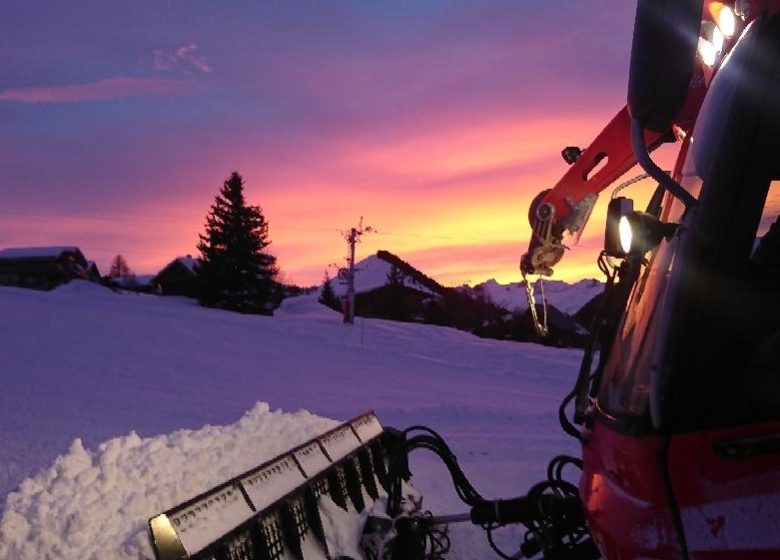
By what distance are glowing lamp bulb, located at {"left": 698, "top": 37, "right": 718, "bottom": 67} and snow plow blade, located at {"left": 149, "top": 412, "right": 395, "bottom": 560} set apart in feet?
8.84

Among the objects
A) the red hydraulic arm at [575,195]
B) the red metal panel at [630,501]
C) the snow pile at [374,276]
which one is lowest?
the red metal panel at [630,501]

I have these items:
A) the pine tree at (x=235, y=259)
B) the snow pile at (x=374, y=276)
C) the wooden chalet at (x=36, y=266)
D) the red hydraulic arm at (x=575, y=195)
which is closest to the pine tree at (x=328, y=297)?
the snow pile at (x=374, y=276)

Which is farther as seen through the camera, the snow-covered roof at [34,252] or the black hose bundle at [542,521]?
the snow-covered roof at [34,252]

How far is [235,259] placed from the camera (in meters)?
47.7

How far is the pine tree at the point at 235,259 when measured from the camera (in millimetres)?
47031

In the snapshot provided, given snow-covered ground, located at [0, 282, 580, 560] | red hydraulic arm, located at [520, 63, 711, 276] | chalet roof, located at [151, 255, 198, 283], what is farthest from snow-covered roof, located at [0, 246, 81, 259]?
red hydraulic arm, located at [520, 63, 711, 276]

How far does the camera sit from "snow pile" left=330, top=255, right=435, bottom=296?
56.0 m

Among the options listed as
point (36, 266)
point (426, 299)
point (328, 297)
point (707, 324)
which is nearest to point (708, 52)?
point (707, 324)

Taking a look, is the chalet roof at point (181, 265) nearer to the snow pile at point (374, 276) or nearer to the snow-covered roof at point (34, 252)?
the snow-covered roof at point (34, 252)

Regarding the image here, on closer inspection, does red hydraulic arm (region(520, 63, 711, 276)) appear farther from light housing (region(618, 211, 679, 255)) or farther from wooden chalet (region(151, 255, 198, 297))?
wooden chalet (region(151, 255, 198, 297))

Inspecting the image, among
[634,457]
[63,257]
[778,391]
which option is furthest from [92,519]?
[63,257]

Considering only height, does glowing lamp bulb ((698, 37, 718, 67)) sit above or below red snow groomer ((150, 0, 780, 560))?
above

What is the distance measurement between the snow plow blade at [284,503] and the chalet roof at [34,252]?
70.1 meters

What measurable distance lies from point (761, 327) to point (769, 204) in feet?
1.09
